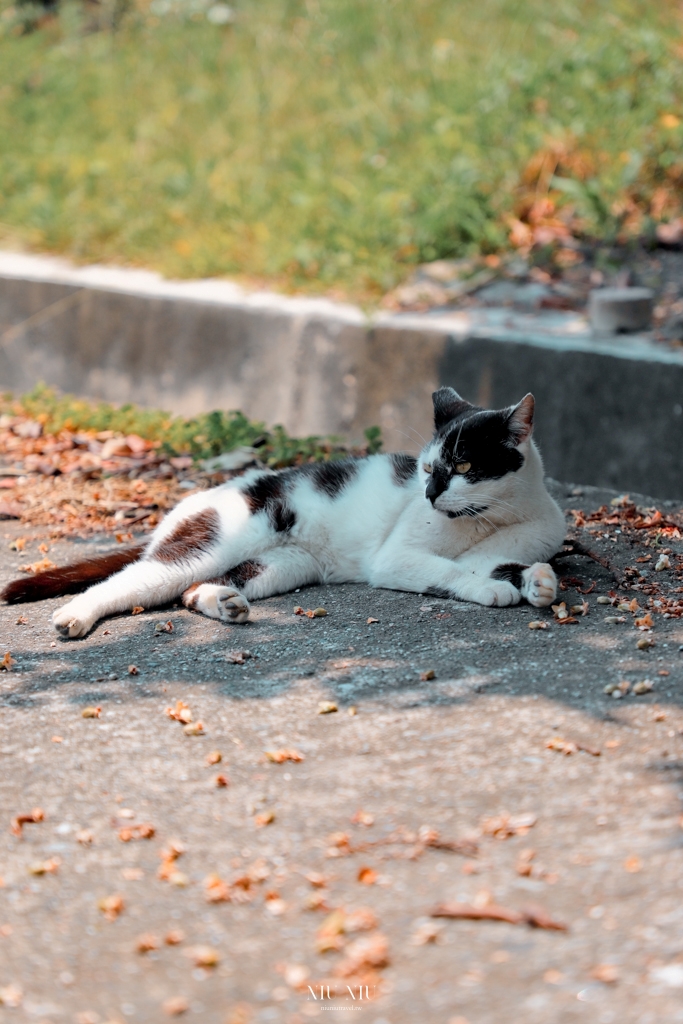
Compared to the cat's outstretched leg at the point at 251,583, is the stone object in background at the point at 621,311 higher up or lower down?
higher up

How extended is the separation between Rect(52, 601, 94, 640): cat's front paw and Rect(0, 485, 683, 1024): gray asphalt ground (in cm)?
5

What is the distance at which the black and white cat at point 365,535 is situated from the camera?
130 inches

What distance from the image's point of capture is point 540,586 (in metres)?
3.17

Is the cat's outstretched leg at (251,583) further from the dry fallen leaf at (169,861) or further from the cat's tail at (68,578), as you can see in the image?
the dry fallen leaf at (169,861)

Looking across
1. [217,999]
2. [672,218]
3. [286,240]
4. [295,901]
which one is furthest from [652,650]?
[286,240]

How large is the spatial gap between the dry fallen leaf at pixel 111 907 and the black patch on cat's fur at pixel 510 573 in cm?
175

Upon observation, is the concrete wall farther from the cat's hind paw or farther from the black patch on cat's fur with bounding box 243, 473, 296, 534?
the cat's hind paw

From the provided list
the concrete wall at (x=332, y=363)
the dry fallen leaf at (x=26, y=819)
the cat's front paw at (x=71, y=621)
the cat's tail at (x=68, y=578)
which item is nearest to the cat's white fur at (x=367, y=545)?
the cat's front paw at (x=71, y=621)

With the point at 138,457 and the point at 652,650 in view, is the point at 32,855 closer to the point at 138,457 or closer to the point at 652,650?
the point at 652,650

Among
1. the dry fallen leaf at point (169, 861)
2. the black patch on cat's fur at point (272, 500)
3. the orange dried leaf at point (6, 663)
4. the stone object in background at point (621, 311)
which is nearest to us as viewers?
the dry fallen leaf at point (169, 861)

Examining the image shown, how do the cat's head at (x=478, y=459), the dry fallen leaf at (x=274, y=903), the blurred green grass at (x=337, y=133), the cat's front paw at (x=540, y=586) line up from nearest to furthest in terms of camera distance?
the dry fallen leaf at (x=274, y=903) → the cat's front paw at (x=540, y=586) → the cat's head at (x=478, y=459) → the blurred green grass at (x=337, y=133)

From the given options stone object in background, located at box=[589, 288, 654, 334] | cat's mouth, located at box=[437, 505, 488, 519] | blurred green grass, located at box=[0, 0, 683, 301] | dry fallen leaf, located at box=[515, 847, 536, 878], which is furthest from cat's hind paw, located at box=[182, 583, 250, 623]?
blurred green grass, located at box=[0, 0, 683, 301]

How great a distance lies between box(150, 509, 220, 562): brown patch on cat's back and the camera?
3.52 meters

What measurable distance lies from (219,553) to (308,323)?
8.69 feet
